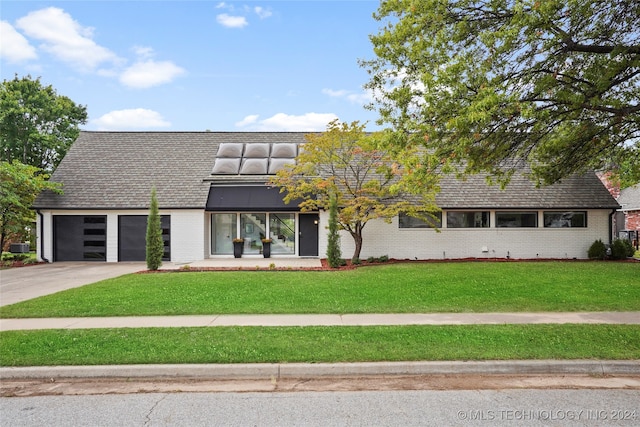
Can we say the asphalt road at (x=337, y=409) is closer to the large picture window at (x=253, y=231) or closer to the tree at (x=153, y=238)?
the tree at (x=153, y=238)

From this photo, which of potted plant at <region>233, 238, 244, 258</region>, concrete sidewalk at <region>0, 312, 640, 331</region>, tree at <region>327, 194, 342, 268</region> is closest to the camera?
concrete sidewalk at <region>0, 312, 640, 331</region>

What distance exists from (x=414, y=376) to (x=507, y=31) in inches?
246

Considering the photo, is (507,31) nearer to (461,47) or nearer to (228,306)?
(461,47)

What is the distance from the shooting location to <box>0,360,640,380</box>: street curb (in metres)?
A: 5.77

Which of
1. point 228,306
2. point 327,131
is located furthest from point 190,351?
point 327,131

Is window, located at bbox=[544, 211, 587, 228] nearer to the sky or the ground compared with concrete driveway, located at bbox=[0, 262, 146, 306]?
nearer to the sky

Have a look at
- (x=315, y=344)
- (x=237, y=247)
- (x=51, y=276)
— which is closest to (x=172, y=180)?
(x=237, y=247)

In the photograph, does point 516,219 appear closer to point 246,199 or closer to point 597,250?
point 597,250

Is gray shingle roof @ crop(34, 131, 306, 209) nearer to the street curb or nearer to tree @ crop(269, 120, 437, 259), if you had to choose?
tree @ crop(269, 120, 437, 259)

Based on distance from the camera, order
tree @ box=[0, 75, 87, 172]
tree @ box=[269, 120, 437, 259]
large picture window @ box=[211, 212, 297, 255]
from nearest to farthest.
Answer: tree @ box=[269, 120, 437, 259], large picture window @ box=[211, 212, 297, 255], tree @ box=[0, 75, 87, 172]

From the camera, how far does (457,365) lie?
585 cm

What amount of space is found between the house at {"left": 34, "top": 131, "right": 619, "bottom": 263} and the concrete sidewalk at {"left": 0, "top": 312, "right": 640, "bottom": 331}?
34.6 feet

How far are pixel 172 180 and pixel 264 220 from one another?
5.06 meters

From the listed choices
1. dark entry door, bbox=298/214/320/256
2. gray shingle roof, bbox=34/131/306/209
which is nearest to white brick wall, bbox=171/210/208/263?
gray shingle roof, bbox=34/131/306/209
